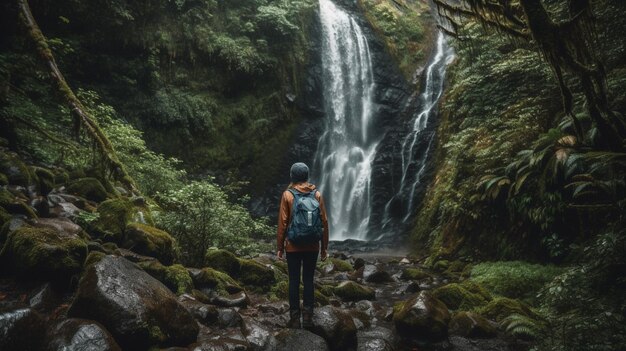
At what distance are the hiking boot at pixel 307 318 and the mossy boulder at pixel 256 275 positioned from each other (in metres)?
2.26

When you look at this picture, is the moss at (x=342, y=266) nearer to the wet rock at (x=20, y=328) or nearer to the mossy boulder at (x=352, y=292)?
the mossy boulder at (x=352, y=292)

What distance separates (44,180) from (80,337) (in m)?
5.07

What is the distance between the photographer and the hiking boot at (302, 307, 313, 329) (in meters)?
4.36

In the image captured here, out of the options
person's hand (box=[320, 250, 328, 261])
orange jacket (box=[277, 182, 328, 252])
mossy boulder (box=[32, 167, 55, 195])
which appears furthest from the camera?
mossy boulder (box=[32, 167, 55, 195])

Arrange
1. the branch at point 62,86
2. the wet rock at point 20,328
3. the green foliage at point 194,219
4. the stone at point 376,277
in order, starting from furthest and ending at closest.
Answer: the stone at point 376,277 < the green foliage at point 194,219 < the branch at point 62,86 < the wet rock at point 20,328

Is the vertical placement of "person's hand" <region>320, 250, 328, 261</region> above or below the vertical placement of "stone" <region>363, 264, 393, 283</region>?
above

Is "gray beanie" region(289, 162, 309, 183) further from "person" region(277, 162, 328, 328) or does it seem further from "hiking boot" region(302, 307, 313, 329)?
"hiking boot" region(302, 307, 313, 329)

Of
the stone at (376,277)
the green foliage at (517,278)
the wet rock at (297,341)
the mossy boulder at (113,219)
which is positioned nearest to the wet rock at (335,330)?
the wet rock at (297,341)

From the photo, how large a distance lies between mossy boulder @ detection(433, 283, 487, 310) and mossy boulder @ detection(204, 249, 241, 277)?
3.46 m

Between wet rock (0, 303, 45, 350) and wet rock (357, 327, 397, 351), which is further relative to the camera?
wet rock (357, 327, 397, 351)

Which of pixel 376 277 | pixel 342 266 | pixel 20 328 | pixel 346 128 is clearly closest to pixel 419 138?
pixel 346 128

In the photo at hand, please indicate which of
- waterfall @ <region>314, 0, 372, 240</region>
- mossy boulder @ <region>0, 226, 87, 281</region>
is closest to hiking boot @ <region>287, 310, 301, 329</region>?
mossy boulder @ <region>0, 226, 87, 281</region>

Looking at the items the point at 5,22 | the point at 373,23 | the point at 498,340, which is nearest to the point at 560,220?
the point at 498,340

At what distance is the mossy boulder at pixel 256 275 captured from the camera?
665 cm
